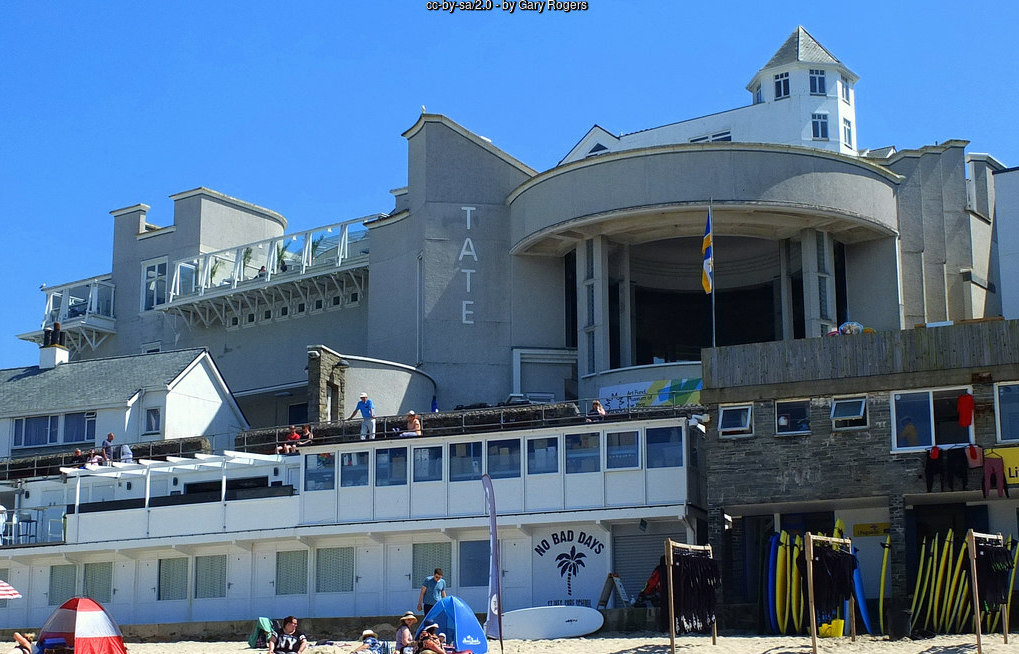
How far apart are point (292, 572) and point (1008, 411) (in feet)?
58.0

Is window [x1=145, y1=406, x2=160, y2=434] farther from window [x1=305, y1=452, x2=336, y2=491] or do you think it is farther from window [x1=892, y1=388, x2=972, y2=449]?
window [x1=892, y1=388, x2=972, y2=449]

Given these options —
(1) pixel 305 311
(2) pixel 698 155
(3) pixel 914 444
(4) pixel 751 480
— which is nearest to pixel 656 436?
(4) pixel 751 480

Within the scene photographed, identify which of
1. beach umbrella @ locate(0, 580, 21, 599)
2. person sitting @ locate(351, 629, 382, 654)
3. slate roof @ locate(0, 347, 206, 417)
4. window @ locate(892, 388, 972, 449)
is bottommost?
person sitting @ locate(351, 629, 382, 654)

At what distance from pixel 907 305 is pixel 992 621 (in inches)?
799

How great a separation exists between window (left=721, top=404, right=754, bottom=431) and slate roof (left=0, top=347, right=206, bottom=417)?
809 inches

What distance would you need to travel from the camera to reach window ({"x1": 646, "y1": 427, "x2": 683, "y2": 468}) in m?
34.2

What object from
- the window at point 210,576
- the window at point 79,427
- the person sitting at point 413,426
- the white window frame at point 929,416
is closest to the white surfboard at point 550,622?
the person sitting at point 413,426

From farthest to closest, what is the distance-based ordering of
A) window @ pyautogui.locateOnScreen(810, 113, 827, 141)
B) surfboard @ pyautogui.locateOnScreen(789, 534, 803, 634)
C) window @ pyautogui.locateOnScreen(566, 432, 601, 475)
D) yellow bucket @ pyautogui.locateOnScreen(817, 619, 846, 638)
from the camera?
1. window @ pyautogui.locateOnScreen(810, 113, 827, 141)
2. window @ pyautogui.locateOnScreen(566, 432, 601, 475)
3. surfboard @ pyautogui.locateOnScreen(789, 534, 803, 634)
4. yellow bucket @ pyautogui.locateOnScreen(817, 619, 846, 638)

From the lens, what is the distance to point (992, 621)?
28.6 meters

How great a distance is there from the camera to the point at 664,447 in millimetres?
34281

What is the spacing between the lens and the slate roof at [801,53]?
67438 millimetres

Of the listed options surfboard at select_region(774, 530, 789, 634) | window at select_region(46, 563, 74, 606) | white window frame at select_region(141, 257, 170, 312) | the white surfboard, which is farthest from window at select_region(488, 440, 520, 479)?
white window frame at select_region(141, 257, 170, 312)

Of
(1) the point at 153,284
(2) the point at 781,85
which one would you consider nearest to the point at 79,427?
(1) the point at 153,284

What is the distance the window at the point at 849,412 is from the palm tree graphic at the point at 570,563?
22.9ft
